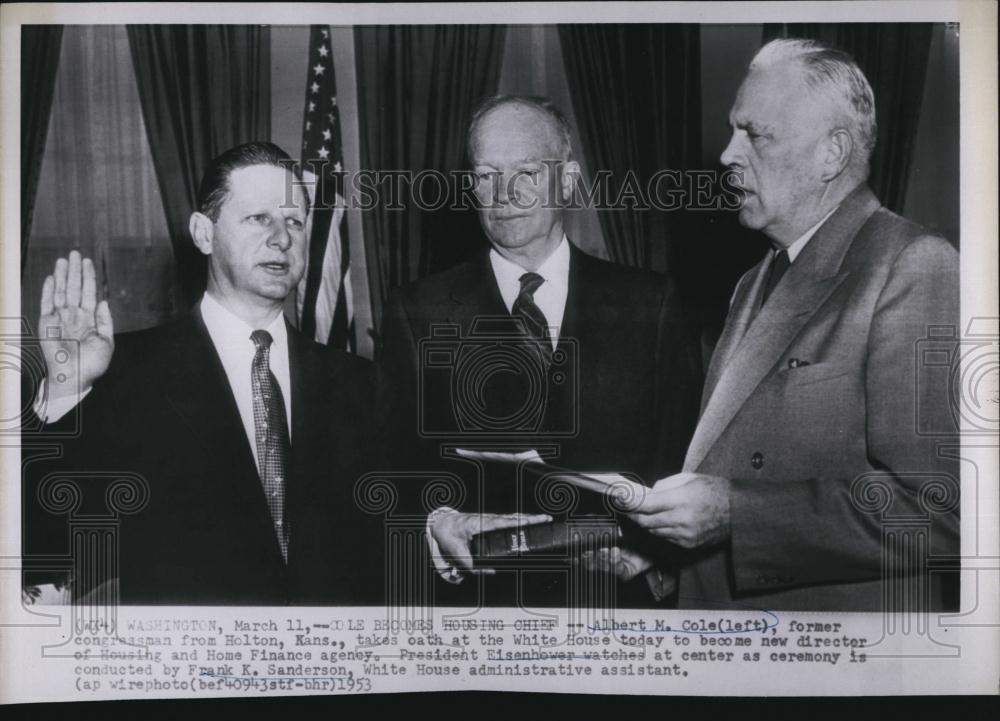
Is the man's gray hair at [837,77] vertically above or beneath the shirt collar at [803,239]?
above

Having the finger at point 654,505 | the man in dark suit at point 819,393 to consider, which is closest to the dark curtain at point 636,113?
the man in dark suit at point 819,393

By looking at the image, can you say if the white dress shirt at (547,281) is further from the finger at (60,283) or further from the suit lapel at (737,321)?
the finger at (60,283)

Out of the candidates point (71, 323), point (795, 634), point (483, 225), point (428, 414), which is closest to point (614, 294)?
point (483, 225)

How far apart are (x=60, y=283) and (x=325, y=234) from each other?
1.05 metres

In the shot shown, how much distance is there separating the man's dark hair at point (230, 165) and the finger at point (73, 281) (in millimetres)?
523

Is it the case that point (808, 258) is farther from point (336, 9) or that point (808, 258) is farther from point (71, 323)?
point (71, 323)

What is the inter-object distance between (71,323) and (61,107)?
2.76ft

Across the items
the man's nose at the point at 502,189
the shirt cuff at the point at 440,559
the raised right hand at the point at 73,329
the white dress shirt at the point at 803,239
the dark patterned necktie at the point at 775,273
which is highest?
the man's nose at the point at 502,189

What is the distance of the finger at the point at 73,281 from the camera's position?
12.2 feet

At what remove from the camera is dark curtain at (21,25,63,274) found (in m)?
3.72

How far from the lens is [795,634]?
12.1 ft

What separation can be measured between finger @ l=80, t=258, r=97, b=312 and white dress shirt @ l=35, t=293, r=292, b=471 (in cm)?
33

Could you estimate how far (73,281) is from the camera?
12.2 feet

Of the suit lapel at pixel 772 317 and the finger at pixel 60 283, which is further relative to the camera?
the finger at pixel 60 283
